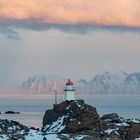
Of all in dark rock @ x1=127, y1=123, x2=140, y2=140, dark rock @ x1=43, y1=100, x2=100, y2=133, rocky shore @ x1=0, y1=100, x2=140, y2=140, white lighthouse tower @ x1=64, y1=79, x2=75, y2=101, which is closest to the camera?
rocky shore @ x1=0, y1=100, x2=140, y2=140

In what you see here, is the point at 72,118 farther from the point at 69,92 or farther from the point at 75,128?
the point at 69,92

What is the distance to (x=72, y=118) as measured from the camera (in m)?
72.4

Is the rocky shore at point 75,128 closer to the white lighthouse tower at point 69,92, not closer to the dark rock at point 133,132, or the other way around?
the dark rock at point 133,132

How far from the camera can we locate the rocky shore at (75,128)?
6512cm

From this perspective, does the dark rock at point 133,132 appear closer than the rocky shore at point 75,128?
No

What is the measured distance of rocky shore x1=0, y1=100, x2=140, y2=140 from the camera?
6512cm

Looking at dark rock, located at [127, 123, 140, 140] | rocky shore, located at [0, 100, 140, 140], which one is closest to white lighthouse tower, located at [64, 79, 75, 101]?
rocky shore, located at [0, 100, 140, 140]

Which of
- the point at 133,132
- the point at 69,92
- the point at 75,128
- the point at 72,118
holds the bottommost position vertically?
the point at 133,132

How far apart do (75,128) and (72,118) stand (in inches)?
74.4

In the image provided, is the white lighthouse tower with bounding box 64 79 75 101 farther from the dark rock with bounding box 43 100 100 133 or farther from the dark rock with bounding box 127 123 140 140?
the dark rock with bounding box 127 123 140 140

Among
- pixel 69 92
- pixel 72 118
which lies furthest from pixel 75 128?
pixel 69 92

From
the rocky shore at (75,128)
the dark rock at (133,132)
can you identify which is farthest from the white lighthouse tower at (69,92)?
the dark rock at (133,132)

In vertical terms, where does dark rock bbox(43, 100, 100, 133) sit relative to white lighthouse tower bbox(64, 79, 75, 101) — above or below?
below

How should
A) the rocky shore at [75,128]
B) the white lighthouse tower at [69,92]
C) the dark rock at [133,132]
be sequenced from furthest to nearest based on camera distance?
the white lighthouse tower at [69,92] < the dark rock at [133,132] < the rocky shore at [75,128]
